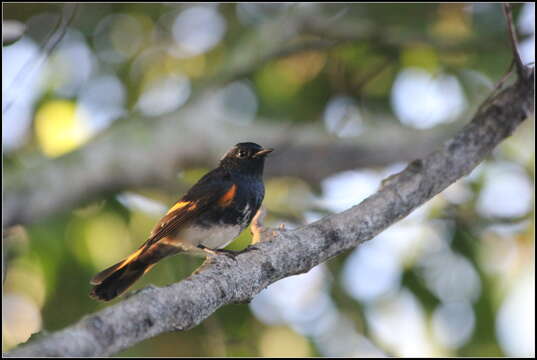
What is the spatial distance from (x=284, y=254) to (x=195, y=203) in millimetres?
1585

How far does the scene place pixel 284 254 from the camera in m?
2.88

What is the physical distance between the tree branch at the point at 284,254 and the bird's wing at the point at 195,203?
0.92 m

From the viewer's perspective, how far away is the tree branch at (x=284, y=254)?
1.90 m

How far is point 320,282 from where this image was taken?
6605 mm

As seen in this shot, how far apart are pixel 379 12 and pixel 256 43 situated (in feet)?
5.01

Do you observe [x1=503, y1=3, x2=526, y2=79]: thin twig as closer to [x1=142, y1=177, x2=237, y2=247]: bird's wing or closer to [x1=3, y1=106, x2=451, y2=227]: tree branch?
[x1=142, y1=177, x2=237, y2=247]: bird's wing

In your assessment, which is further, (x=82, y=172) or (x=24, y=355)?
(x=82, y=172)

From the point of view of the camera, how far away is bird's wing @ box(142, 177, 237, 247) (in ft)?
13.8

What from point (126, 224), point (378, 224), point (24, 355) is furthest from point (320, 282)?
point (24, 355)

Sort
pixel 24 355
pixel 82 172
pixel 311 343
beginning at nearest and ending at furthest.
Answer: pixel 24 355, pixel 82 172, pixel 311 343

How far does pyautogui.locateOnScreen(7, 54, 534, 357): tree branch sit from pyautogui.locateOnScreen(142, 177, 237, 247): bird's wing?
3.03ft

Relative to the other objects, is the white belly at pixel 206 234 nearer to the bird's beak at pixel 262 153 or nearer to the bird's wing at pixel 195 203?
the bird's wing at pixel 195 203

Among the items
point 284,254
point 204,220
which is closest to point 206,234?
point 204,220

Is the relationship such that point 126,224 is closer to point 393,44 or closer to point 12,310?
point 12,310
